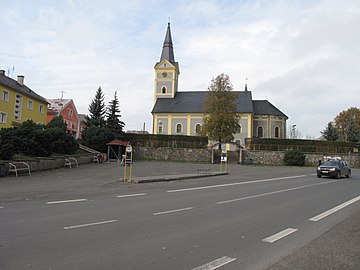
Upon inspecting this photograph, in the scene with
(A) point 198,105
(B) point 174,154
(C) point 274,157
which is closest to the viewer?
(B) point 174,154

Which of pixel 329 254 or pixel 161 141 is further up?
pixel 161 141

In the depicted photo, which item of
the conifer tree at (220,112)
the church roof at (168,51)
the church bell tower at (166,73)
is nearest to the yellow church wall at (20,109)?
the conifer tree at (220,112)

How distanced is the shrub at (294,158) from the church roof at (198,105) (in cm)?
2613

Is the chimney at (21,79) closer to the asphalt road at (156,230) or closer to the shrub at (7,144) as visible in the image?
the shrub at (7,144)

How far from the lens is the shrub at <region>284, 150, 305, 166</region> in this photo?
4431 cm

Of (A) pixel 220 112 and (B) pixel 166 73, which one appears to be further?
(B) pixel 166 73

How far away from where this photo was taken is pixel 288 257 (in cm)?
537

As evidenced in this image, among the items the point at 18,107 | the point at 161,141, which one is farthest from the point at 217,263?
the point at 18,107

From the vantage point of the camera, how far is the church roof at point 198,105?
72062 millimetres

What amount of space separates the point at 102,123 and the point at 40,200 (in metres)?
37.0

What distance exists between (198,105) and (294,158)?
34.0 metres

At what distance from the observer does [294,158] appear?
44.3 m

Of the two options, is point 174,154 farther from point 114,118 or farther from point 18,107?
point 18,107

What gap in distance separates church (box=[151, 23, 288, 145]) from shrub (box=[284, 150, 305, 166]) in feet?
78.7
